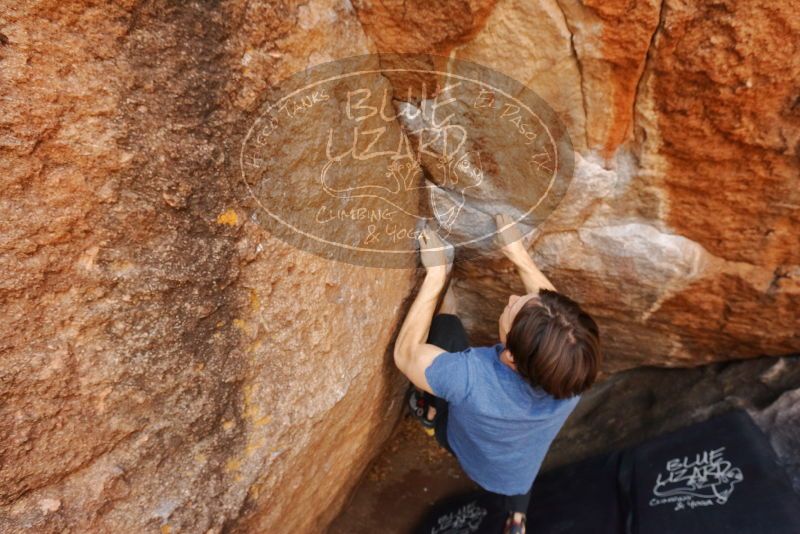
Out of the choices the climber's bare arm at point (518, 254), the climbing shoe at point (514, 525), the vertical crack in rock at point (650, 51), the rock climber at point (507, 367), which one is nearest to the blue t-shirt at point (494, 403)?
the rock climber at point (507, 367)

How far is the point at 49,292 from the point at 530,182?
3.30 ft

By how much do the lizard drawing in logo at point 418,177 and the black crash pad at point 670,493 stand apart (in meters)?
1.01

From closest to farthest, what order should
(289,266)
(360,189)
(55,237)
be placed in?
(55,237), (289,266), (360,189)

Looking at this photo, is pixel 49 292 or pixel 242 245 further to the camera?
pixel 242 245

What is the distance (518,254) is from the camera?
1.49 metres

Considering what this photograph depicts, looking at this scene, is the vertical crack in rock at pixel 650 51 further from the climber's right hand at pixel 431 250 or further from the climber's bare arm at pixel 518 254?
the climber's right hand at pixel 431 250

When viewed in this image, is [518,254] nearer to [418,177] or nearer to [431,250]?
[431,250]

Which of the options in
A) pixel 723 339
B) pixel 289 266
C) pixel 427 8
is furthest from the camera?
pixel 723 339

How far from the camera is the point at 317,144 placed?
1.08m

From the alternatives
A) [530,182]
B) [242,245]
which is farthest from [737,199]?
[242,245]

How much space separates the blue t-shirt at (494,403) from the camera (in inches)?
50.8

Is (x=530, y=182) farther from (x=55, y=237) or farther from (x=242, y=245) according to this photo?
(x=55, y=237)

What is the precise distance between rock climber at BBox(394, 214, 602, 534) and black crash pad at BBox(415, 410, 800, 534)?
0.70 feet

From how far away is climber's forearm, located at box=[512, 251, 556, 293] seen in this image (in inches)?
58.7
